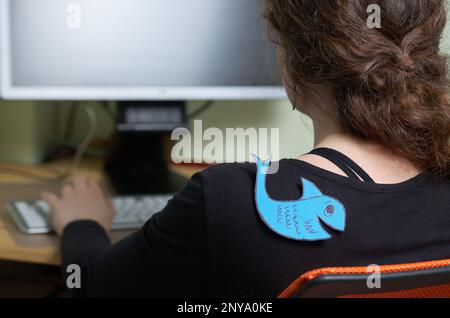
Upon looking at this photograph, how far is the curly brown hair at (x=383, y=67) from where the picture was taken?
672mm

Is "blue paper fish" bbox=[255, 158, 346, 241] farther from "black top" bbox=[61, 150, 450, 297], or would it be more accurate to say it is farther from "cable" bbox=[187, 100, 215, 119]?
"cable" bbox=[187, 100, 215, 119]

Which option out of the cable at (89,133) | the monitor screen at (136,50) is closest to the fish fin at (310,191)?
the monitor screen at (136,50)

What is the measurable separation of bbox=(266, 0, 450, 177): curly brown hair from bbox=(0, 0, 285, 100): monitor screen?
40 centimetres

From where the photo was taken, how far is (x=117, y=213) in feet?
3.29

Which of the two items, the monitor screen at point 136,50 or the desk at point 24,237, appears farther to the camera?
the monitor screen at point 136,50

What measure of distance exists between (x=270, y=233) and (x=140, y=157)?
0.77 m

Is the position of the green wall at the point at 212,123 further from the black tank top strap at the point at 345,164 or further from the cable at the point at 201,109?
the black tank top strap at the point at 345,164

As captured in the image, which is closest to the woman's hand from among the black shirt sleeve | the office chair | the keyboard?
the keyboard

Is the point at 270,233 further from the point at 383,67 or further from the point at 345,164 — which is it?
the point at 383,67

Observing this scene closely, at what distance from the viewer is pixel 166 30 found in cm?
116

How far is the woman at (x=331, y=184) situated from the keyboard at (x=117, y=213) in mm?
179

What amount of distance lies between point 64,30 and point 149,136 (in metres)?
0.31

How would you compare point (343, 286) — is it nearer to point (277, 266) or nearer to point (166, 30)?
point (277, 266)

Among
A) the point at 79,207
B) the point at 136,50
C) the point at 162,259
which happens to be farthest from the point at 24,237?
the point at 136,50
